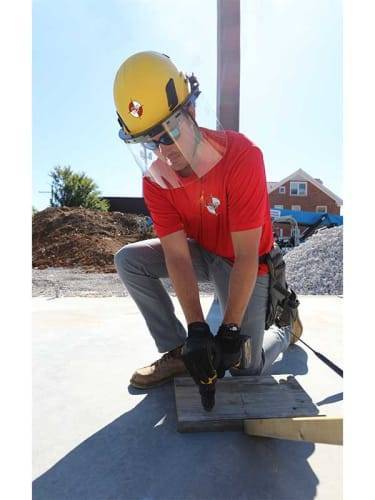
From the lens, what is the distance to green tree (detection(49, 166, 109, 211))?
24.6 metres

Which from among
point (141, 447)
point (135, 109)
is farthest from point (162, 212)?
point (141, 447)

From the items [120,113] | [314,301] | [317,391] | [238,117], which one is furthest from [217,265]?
[314,301]

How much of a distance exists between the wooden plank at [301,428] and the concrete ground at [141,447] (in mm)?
43

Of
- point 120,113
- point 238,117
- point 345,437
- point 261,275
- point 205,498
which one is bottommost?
point 205,498

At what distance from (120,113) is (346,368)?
116cm

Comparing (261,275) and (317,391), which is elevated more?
(261,275)

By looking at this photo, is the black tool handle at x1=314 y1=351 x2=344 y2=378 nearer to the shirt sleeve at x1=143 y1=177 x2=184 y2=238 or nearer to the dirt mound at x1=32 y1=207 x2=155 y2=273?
the shirt sleeve at x1=143 y1=177 x2=184 y2=238

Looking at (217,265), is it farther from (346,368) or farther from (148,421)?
(346,368)

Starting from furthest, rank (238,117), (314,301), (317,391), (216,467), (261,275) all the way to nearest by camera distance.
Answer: (314,301), (238,117), (261,275), (317,391), (216,467)

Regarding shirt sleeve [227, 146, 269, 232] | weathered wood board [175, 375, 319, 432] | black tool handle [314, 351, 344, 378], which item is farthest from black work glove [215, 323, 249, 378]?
black tool handle [314, 351, 344, 378]

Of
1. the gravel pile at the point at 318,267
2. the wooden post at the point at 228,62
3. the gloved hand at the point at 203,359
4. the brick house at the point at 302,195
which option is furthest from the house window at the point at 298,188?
the gloved hand at the point at 203,359

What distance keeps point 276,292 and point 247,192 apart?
1.93 feet

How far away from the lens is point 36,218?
16938 mm

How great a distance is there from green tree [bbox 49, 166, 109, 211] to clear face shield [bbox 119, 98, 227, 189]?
2340 cm
